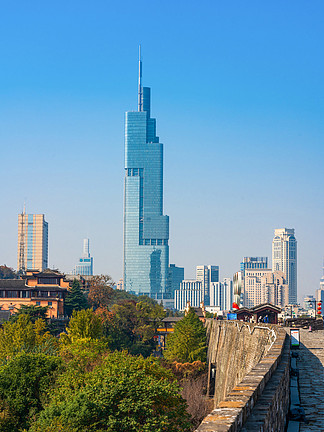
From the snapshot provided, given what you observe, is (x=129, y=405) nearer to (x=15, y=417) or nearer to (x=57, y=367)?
(x=15, y=417)

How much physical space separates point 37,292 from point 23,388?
255 feet

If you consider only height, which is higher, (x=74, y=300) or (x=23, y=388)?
(x=74, y=300)

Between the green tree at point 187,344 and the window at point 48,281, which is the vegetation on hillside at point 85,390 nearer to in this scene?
the green tree at point 187,344

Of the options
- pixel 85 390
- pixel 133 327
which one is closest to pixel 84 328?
pixel 85 390

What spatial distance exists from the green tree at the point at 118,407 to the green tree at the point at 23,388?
444 centimetres

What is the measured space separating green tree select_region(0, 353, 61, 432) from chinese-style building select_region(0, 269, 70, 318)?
69628 mm

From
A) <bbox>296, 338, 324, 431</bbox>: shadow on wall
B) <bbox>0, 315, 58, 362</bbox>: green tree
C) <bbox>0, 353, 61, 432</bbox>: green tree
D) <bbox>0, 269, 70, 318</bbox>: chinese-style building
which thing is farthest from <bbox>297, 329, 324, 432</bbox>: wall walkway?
<bbox>0, 269, 70, 318</bbox>: chinese-style building

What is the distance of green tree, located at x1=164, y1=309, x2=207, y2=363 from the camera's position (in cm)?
8542

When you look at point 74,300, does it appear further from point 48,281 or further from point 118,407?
point 118,407

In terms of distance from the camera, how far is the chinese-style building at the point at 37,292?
114 m

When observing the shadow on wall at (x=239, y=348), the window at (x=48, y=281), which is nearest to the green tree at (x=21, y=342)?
the shadow on wall at (x=239, y=348)

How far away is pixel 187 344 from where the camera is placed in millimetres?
87375

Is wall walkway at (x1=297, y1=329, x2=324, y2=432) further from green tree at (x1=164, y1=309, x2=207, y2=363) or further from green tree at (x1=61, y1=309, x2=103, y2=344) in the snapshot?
green tree at (x1=164, y1=309, x2=207, y2=363)

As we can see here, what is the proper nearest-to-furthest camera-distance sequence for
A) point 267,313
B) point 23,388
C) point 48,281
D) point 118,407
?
point 118,407 → point 23,388 → point 267,313 → point 48,281
